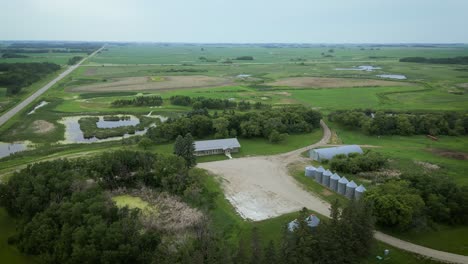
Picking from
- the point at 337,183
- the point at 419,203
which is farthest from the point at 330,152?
the point at 419,203

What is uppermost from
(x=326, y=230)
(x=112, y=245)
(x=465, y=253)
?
(x=326, y=230)

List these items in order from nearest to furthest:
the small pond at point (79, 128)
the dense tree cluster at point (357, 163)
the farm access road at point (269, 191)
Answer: the farm access road at point (269, 191), the dense tree cluster at point (357, 163), the small pond at point (79, 128)

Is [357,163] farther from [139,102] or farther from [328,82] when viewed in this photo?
[328,82]

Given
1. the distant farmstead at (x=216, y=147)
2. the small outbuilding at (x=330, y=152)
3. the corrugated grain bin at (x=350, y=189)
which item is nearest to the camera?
the corrugated grain bin at (x=350, y=189)

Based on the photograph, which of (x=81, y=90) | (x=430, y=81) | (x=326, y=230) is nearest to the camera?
(x=326, y=230)

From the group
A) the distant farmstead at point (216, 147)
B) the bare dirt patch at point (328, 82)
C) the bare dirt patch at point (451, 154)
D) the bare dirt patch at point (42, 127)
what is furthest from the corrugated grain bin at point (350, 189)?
the bare dirt patch at point (328, 82)

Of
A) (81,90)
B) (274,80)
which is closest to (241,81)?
(274,80)

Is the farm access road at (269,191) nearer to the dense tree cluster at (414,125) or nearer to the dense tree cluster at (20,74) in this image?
the dense tree cluster at (414,125)

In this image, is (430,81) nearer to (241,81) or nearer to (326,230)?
(241,81)
